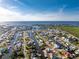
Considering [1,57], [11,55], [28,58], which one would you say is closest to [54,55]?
[28,58]

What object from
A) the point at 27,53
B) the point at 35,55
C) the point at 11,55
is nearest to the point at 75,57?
the point at 35,55

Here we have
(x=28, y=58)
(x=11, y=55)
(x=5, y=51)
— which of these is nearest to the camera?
(x=28, y=58)

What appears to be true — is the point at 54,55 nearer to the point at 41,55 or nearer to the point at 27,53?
the point at 41,55

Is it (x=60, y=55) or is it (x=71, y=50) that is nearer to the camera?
(x=60, y=55)

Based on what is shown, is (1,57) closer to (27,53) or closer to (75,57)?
(27,53)

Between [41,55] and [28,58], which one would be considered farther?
[41,55]

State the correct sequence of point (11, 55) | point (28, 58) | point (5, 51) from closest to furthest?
point (28, 58), point (11, 55), point (5, 51)

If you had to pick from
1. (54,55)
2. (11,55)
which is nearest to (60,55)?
(54,55)
